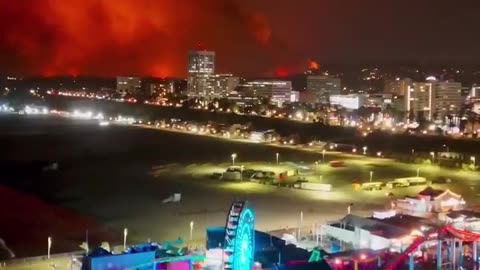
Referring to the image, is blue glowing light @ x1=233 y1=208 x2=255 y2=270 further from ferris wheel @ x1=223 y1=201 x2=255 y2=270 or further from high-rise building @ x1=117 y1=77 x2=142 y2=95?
high-rise building @ x1=117 y1=77 x2=142 y2=95

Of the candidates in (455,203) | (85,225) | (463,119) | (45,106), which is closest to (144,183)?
(85,225)

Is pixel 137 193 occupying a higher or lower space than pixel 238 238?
lower

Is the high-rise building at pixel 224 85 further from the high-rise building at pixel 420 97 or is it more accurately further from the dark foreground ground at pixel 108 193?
the dark foreground ground at pixel 108 193

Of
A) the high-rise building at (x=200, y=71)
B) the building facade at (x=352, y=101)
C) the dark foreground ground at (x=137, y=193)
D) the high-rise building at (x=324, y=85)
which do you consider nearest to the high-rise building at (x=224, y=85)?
the high-rise building at (x=200, y=71)

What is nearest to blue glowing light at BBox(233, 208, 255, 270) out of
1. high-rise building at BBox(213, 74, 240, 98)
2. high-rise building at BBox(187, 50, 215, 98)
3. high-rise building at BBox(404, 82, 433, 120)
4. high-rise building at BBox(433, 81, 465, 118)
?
high-rise building at BBox(433, 81, 465, 118)

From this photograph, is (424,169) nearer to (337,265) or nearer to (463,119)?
(337,265)

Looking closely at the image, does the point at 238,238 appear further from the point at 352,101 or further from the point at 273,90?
the point at 273,90

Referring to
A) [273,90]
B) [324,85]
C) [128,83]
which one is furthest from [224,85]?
[128,83]
